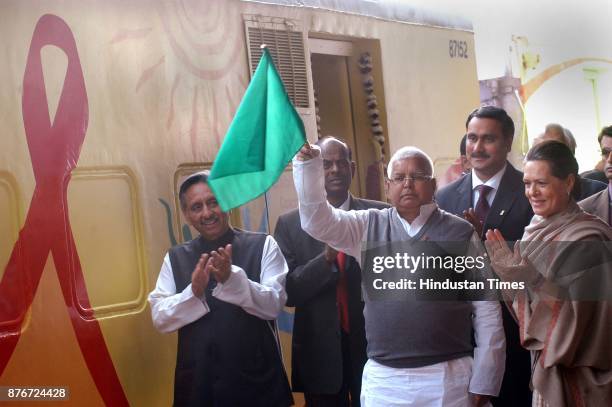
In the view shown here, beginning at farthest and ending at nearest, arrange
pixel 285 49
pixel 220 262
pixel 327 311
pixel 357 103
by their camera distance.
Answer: pixel 357 103 < pixel 285 49 < pixel 327 311 < pixel 220 262

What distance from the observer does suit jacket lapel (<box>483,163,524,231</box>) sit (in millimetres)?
4922

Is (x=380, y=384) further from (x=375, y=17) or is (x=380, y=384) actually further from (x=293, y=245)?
(x=375, y=17)

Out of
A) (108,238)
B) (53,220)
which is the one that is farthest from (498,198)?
(53,220)

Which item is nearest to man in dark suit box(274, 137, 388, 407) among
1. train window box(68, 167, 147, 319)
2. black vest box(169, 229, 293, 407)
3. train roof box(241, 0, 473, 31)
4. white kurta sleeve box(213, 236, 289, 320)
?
white kurta sleeve box(213, 236, 289, 320)

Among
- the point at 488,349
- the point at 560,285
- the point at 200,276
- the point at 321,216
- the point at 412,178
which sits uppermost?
the point at 412,178

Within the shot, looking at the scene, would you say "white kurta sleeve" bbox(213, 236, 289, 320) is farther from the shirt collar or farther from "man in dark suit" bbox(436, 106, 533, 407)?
the shirt collar

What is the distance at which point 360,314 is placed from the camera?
5176mm

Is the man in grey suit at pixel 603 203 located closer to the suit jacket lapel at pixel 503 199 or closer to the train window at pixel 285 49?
the suit jacket lapel at pixel 503 199

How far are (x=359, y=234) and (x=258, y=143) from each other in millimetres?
584

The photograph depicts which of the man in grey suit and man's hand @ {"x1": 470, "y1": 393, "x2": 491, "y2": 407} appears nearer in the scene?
man's hand @ {"x1": 470, "y1": 393, "x2": 491, "y2": 407}

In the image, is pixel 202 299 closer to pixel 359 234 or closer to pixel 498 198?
pixel 359 234

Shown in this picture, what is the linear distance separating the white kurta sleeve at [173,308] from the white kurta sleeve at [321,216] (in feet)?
2.20

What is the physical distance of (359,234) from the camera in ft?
14.9

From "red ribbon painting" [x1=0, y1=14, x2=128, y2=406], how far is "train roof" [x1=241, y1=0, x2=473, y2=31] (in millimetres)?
1384
